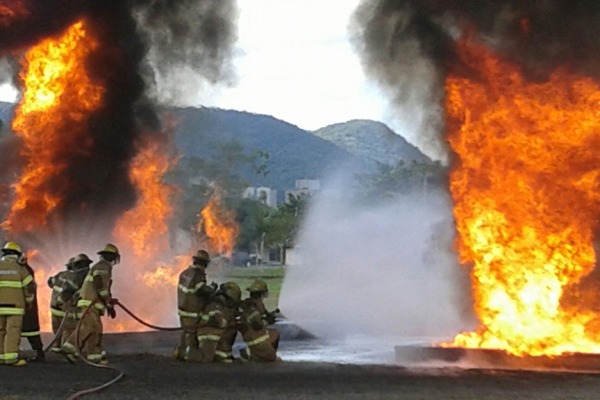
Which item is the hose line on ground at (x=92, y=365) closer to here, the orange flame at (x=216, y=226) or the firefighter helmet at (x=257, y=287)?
the firefighter helmet at (x=257, y=287)

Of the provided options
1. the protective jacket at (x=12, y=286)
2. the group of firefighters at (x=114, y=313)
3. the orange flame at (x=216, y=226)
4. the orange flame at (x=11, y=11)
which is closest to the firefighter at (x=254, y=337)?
the group of firefighters at (x=114, y=313)

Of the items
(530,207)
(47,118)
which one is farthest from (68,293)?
(530,207)

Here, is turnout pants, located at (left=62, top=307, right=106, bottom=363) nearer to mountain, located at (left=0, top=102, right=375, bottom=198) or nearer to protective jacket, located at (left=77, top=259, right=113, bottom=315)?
protective jacket, located at (left=77, top=259, right=113, bottom=315)

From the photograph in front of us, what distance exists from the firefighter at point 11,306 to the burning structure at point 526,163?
7932 millimetres

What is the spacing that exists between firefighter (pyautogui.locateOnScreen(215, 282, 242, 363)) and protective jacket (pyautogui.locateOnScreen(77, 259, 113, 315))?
2.09 metres

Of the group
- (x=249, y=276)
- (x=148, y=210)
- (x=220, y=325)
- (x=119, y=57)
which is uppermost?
(x=119, y=57)

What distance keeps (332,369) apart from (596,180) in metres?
6.05

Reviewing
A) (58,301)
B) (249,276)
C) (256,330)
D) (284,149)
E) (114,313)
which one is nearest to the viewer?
(256,330)

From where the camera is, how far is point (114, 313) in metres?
14.6

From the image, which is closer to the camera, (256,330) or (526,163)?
(256,330)

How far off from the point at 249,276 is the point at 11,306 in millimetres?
35700

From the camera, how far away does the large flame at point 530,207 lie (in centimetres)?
1450

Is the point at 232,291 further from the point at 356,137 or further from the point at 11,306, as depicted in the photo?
the point at 356,137

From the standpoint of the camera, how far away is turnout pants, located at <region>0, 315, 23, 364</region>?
13.3 m
